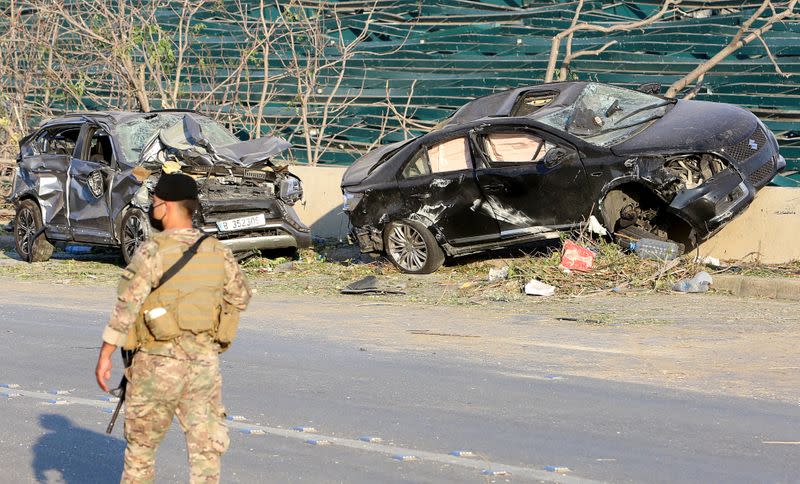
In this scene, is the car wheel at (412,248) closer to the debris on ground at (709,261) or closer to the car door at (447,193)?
the car door at (447,193)

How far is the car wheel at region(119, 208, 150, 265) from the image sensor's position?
49.7ft

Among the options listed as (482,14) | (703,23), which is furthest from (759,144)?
(482,14)

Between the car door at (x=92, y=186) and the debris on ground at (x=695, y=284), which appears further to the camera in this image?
the car door at (x=92, y=186)

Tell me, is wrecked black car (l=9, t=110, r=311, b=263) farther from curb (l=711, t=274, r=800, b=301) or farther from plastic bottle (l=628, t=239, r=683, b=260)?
curb (l=711, t=274, r=800, b=301)

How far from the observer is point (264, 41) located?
21109mm

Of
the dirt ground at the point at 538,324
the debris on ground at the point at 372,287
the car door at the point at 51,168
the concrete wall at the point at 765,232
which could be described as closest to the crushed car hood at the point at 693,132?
the concrete wall at the point at 765,232

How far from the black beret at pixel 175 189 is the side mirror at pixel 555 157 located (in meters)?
8.39

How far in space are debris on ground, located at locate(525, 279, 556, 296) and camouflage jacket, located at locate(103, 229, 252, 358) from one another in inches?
310

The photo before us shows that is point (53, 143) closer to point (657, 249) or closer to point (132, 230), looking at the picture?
point (132, 230)

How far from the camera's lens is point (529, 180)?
1315 centimetres

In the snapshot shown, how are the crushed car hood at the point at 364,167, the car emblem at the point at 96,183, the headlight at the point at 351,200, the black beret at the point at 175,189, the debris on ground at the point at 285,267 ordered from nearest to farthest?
the black beret at the point at 175,189
the headlight at the point at 351,200
the crushed car hood at the point at 364,167
the debris on ground at the point at 285,267
the car emblem at the point at 96,183

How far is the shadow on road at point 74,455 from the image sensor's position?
6.11 m

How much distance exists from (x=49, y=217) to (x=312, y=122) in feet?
26.5

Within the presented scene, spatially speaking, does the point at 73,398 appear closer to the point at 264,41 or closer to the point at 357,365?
the point at 357,365
